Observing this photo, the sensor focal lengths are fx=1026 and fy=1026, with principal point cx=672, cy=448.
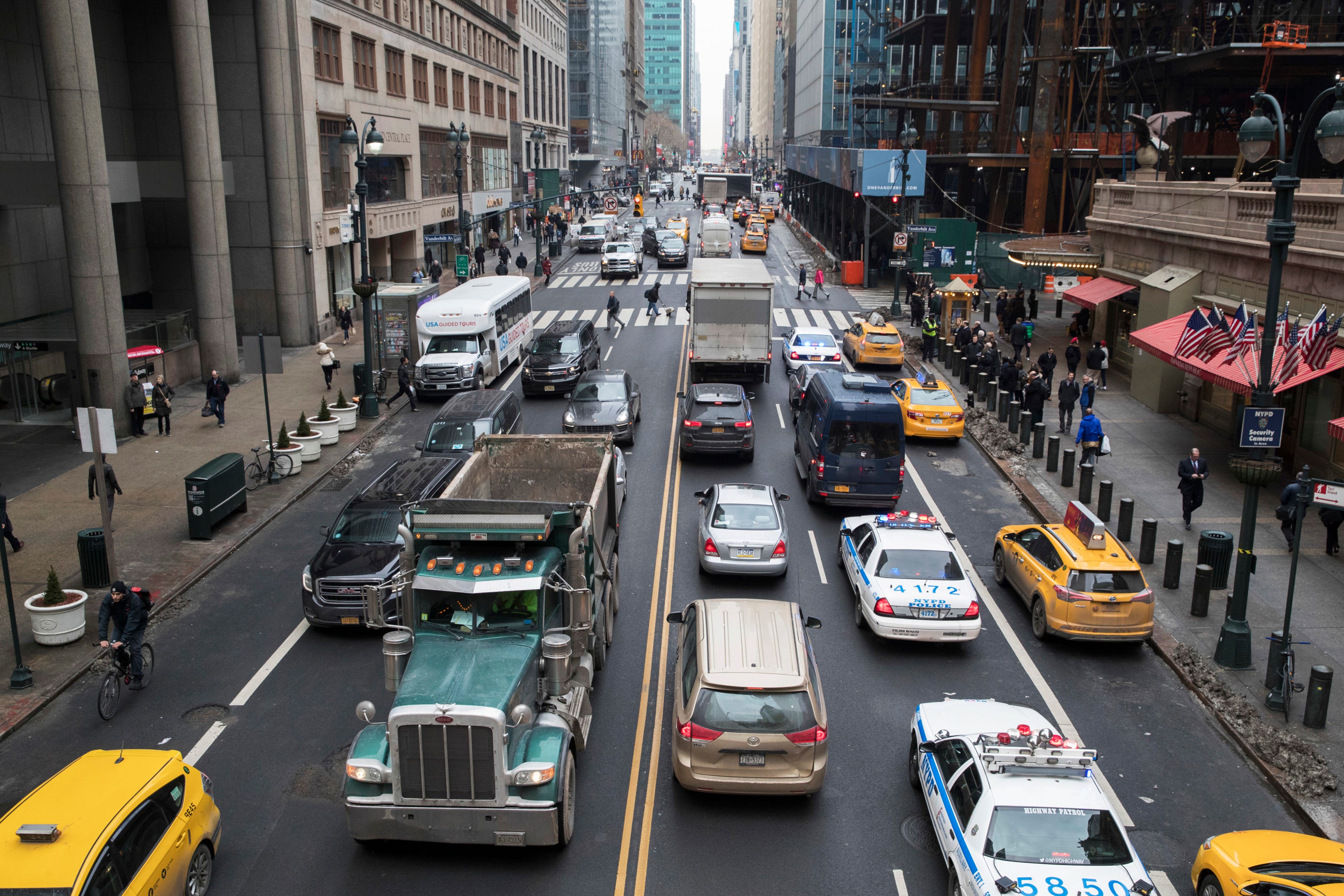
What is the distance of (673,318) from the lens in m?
45.4

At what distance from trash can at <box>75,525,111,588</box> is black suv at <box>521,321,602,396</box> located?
50.5 ft

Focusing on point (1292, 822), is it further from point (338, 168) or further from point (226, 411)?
point (338, 168)

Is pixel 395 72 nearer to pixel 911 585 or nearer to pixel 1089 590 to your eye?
pixel 911 585

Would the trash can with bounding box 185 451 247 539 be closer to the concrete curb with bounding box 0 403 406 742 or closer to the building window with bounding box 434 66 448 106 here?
the concrete curb with bounding box 0 403 406 742

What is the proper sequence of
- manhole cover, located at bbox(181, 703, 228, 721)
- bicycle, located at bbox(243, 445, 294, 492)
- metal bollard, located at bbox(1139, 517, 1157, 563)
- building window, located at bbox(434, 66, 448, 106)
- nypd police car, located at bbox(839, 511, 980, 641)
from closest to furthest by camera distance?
1. manhole cover, located at bbox(181, 703, 228, 721)
2. nypd police car, located at bbox(839, 511, 980, 641)
3. metal bollard, located at bbox(1139, 517, 1157, 563)
4. bicycle, located at bbox(243, 445, 294, 492)
5. building window, located at bbox(434, 66, 448, 106)

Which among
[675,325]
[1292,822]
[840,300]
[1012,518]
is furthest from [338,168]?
[1292,822]

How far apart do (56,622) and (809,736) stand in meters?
10.9

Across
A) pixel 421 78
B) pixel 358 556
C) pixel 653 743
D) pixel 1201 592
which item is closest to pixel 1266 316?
pixel 1201 592

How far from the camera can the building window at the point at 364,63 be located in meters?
46.1

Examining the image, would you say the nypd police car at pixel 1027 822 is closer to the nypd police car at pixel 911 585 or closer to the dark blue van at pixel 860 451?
the nypd police car at pixel 911 585

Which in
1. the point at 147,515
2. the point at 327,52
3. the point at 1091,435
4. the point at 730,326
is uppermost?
the point at 327,52

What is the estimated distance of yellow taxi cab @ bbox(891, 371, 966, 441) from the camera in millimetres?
25969

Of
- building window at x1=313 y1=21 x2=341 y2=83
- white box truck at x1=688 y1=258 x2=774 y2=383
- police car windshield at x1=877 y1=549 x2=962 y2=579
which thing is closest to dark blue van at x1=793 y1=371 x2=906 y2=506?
police car windshield at x1=877 y1=549 x2=962 y2=579

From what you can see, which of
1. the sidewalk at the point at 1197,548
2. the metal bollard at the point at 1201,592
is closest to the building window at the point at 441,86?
the sidewalk at the point at 1197,548
